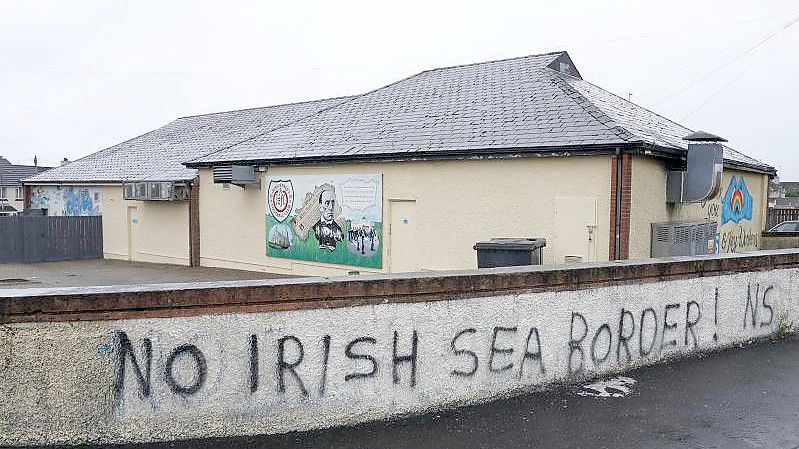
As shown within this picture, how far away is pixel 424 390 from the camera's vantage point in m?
5.73

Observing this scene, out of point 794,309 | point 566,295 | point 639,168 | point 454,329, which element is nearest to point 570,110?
point 639,168

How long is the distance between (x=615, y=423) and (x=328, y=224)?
11.5m

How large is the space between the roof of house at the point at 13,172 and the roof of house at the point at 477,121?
57.3 meters

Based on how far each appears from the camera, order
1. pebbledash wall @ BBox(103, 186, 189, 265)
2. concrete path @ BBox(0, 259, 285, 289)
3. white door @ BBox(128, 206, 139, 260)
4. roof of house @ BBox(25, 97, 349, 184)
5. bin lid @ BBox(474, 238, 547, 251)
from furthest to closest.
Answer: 1. white door @ BBox(128, 206, 139, 260)
2. roof of house @ BBox(25, 97, 349, 184)
3. pebbledash wall @ BBox(103, 186, 189, 265)
4. concrete path @ BBox(0, 259, 285, 289)
5. bin lid @ BBox(474, 238, 547, 251)

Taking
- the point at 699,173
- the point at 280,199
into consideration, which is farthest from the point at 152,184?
the point at 699,173

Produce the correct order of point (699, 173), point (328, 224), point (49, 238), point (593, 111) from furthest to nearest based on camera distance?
point (49, 238)
point (328, 224)
point (593, 111)
point (699, 173)

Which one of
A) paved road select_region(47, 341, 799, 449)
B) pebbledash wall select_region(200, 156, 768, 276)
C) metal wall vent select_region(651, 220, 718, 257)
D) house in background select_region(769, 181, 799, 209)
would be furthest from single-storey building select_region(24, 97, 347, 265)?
house in background select_region(769, 181, 799, 209)

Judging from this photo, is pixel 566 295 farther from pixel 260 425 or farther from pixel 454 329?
pixel 260 425

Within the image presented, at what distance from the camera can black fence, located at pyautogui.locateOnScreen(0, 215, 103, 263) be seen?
79.8ft

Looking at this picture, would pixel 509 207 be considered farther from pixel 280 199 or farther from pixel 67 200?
pixel 67 200

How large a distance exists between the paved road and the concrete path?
39.3 feet

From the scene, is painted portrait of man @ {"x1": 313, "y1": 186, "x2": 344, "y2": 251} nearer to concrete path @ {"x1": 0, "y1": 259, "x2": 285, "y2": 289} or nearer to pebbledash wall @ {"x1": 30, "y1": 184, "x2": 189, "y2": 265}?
concrete path @ {"x1": 0, "y1": 259, "x2": 285, "y2": 289}

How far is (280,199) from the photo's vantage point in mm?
17531

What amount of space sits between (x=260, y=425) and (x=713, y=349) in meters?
5.42
